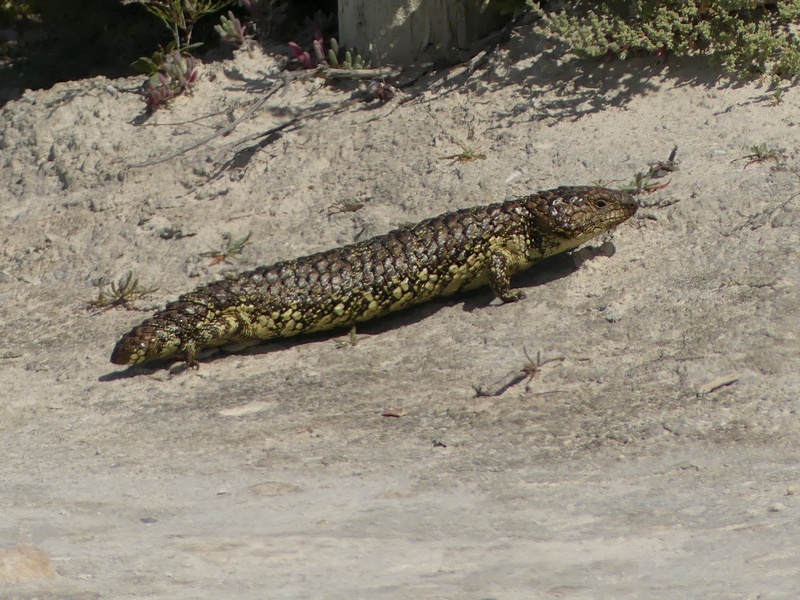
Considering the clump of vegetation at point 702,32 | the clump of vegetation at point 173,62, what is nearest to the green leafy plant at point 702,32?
the clump of vegetation at point 702,32

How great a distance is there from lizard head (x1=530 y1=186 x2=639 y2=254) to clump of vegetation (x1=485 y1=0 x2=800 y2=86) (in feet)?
5.65

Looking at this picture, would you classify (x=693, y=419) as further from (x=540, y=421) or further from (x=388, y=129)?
(x=388, y=129)

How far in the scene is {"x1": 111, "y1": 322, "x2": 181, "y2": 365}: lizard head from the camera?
6.03 meters

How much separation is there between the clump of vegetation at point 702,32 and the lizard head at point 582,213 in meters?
1.72

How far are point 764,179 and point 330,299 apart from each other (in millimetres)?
2825

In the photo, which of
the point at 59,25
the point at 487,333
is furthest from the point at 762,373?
the point at 59,25

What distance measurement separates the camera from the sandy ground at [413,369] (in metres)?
3.82

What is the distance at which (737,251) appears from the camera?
6.24 m

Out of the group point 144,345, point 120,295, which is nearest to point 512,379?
point 144,345

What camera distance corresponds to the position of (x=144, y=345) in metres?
6.04

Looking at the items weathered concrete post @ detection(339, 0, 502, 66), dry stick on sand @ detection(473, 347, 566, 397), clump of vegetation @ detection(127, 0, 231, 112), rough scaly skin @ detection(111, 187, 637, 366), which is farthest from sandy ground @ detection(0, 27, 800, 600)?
weathered concrete post @ detection(339, 0, 502, 66)

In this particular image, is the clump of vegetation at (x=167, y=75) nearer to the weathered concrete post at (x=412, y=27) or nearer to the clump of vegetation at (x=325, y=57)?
the clump of vegetation at (x=325, y=57)

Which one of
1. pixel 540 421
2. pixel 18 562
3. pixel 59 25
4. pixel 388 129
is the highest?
pixel 59 25

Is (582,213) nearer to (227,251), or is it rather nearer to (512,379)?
(512,379)
